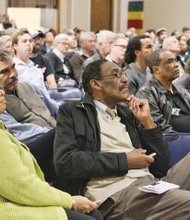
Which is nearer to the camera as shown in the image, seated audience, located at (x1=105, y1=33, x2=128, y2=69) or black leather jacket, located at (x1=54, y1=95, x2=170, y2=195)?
black leather jacket, located at (x1=54, y1=95, x2=170, y2=195)

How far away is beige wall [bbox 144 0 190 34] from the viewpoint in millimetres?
15984

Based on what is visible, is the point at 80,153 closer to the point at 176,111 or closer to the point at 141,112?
the point at 141,112

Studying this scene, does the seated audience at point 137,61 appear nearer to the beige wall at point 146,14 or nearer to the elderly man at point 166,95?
the elderly man at point 166,95

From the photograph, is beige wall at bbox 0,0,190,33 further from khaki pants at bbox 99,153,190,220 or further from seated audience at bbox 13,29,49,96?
khaki pants at bbox 99,153,190,220

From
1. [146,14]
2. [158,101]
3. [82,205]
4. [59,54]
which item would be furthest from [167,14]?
[82,205]

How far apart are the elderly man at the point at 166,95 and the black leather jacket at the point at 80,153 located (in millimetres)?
1078

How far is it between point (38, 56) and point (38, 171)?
4.39 meters

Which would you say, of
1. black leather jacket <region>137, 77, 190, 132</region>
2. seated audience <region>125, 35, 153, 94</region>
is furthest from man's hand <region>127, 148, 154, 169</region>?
seated audience <region>125, 35, 153, 94</region>

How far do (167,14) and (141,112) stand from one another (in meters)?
13.6

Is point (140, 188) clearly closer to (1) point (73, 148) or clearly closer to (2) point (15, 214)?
(1) point (73, 148)

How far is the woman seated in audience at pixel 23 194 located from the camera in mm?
2189

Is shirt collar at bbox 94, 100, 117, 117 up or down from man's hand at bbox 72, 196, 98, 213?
up

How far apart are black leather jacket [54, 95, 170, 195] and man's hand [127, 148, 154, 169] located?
3 cm

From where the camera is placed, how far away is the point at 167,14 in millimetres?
16266
